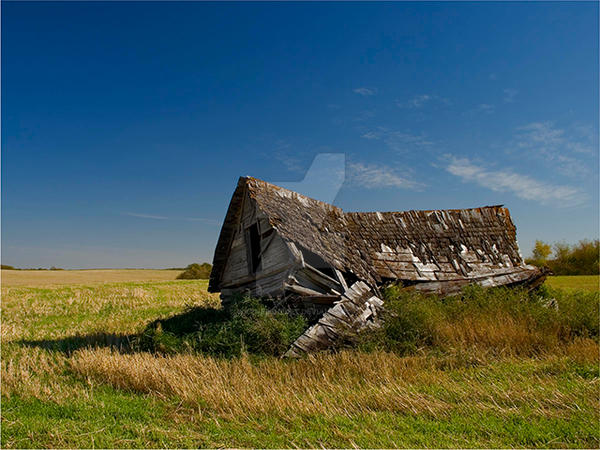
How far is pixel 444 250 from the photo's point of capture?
41.3ft

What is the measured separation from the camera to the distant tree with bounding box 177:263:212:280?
54.7 m

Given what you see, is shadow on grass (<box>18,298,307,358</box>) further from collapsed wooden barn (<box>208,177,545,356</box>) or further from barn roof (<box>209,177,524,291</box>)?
barn roof (<box>209,177,524,291</box>)

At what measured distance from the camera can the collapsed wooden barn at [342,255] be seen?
9.19 metres

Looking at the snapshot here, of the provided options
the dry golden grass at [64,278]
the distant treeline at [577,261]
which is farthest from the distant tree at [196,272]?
the distant treeline at [577,261]

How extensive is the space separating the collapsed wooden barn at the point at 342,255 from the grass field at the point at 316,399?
162 cm

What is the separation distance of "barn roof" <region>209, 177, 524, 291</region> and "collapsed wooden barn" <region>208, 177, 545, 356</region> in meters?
0.04

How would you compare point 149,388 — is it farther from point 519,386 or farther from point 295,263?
point 519,386

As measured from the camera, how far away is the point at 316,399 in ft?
18.3

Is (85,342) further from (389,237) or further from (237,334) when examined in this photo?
(389,237)

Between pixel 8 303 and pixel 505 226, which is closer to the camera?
pixel 505 226

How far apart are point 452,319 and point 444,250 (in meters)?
3.41

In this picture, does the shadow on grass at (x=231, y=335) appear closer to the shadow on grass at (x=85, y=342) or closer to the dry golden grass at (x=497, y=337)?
the shadow on grass at (x=85, y=342)

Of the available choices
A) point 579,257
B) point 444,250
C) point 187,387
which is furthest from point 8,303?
point 579,257

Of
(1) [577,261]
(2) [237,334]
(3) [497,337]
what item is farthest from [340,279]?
(1) [577,261]
